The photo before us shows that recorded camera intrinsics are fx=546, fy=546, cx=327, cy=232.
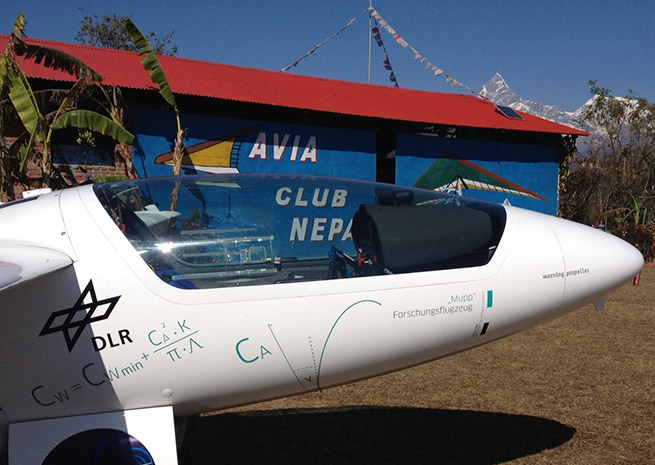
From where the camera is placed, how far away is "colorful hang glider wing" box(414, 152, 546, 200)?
500 inches

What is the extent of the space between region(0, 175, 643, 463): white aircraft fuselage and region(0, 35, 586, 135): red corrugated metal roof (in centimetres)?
765

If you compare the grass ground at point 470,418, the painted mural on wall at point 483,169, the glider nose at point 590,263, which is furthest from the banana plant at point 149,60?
the glider nose at point 590,263

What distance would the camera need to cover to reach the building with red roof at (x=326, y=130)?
9.77m

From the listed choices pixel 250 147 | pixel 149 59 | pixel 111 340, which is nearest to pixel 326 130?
pixel 250 147

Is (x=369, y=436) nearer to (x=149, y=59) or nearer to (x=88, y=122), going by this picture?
(x=88, y=122)

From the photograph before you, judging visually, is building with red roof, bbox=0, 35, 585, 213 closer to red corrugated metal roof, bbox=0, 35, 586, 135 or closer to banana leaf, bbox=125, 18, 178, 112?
red corrugated metal roof, bbox=0, 35, 586, 135

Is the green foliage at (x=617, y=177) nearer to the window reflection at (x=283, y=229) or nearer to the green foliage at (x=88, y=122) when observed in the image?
the green foliage at (x=88, y=122)

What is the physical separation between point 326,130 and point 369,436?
336 inches

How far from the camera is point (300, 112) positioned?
11.1m

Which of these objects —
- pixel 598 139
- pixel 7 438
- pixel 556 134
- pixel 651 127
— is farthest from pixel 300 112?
pixel 651 127

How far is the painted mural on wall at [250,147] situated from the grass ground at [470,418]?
6.33m

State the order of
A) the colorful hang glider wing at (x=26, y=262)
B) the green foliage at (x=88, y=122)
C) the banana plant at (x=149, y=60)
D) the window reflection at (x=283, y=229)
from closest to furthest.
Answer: the colorful hang glider wing at (x=26, y=262), the window reflection at (x=283, y=229), the green foliage at (x=88, y=122), the banana plant at (x=149, y=60)

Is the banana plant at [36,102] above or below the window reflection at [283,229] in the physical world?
above

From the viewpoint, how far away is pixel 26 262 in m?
1.92
